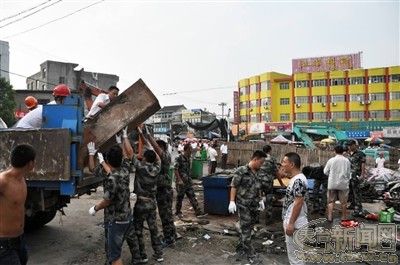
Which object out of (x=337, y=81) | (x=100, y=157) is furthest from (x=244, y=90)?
(x=100, y=157)

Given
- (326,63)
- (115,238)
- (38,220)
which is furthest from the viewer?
(326,63)

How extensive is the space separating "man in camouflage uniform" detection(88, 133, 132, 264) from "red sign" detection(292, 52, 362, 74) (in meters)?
58.9

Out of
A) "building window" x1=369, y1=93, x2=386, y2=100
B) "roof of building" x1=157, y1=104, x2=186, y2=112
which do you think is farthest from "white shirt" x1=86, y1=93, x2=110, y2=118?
"roof of building" x1=157, y1=104, x2=186, y2=112

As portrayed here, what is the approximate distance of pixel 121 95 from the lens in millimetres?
5352

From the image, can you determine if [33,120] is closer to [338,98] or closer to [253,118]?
[338,98]

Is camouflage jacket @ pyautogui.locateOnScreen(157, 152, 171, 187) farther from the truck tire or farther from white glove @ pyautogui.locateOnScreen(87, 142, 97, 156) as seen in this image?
the truck tire

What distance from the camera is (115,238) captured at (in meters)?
4.35

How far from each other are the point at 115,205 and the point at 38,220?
10.3 feet

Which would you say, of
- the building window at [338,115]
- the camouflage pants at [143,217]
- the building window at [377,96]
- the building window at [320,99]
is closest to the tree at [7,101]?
the camouflage pants at [143,217]

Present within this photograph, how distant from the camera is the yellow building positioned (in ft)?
180

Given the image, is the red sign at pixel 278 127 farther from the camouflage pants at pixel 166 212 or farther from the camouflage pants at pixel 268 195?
the camouflage pants at pixel 166 212

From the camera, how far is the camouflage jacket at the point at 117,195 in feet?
14.2

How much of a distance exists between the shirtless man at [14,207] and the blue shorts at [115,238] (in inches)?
48.8

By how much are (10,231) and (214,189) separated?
562 cm
